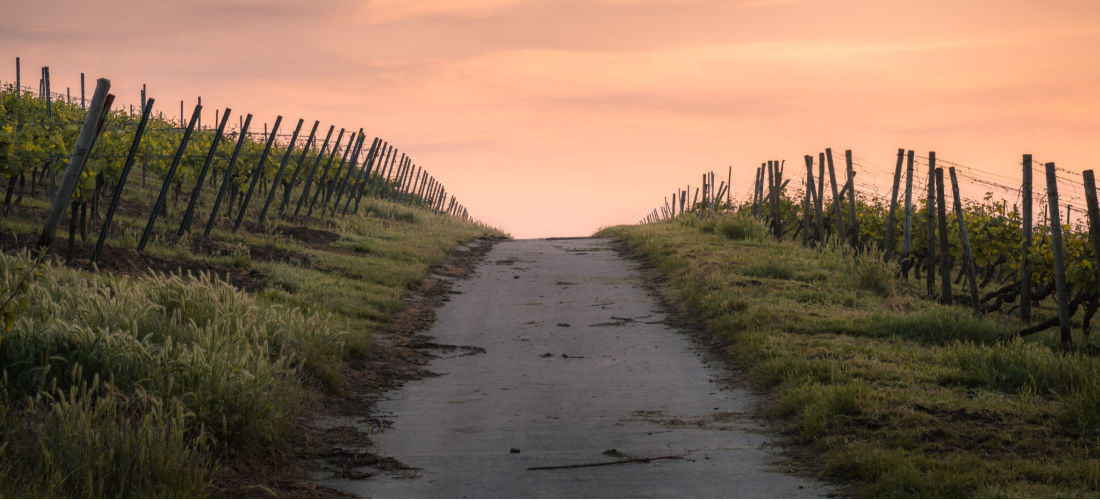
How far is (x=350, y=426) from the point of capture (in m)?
8.32

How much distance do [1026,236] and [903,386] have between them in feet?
25.6

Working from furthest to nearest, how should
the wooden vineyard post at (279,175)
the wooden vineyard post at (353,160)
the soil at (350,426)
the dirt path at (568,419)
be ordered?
the wooden vineyard post at (353,160) < the wooden vineyard post at (279,175) < the dirt path at (568,419) < the soil at (350,426)

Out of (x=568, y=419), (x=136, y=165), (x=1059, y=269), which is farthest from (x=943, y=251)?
(x=136, y=165)

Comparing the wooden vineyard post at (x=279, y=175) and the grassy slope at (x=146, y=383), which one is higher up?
the wooden vineyard post at (x=279, y=175)

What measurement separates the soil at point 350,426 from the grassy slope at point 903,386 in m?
3.35

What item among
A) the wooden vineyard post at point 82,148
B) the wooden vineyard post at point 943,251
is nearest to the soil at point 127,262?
the wooden vineyard post at point 82,148

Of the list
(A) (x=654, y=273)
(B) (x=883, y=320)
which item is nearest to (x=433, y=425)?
(B) (x=883, y=320)

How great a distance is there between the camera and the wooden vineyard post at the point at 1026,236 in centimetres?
1420

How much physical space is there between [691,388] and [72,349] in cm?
557

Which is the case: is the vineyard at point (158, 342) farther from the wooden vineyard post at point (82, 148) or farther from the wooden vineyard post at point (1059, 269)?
the wooden vineyard post at point (1059, 269)

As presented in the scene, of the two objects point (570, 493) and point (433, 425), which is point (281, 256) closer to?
point (433, 425)

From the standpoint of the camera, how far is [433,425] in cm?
838

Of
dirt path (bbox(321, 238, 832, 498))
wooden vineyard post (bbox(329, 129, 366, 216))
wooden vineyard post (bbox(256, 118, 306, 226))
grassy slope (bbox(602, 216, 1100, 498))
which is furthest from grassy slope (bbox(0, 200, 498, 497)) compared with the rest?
wooden vineyard post (bbox(329, 129, 366, 216))

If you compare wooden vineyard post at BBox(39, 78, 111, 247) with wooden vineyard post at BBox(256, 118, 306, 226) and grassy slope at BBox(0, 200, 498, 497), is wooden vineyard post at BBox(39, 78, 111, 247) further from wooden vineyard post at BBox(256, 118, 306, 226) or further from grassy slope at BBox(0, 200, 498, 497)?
wooden vineyard post at BBox(256, 118, 306, 226)
